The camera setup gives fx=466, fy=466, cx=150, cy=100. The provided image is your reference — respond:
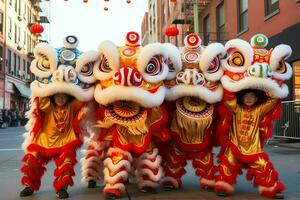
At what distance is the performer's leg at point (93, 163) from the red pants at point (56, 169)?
2.11ft

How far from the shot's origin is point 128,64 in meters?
6.30

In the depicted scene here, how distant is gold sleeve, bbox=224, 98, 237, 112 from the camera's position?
6.44 metres

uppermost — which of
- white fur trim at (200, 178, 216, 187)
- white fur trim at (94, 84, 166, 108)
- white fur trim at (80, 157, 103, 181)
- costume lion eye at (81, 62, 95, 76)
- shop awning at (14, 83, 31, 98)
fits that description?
shop awning at (14, 83, 31, 98)

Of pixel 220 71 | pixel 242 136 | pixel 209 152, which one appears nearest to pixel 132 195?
pixel 209 152

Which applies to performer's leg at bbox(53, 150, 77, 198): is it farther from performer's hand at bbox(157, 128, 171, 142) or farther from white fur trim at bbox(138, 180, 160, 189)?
performer's hand at bbox(157, 128, 171, 142)

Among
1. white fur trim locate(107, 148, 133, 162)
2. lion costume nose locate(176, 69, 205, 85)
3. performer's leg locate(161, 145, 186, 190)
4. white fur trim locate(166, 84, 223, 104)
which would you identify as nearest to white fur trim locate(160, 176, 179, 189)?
performer's leg locate(161, 145, 186, 190)

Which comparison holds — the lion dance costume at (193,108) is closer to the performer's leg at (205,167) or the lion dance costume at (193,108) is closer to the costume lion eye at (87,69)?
the performer's leg at (205,167)

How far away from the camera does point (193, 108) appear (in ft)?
21.7

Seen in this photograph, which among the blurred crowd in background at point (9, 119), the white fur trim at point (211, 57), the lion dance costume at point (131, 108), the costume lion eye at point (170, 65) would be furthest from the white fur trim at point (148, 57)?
the blurred crowd in background at point (9, 119)

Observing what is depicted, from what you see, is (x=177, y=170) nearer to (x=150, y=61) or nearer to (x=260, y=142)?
(x=260, y=142)

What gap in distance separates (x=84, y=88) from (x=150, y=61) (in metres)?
0.99

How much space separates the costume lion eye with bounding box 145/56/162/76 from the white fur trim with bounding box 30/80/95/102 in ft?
2.91

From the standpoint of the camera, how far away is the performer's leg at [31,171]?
641cm

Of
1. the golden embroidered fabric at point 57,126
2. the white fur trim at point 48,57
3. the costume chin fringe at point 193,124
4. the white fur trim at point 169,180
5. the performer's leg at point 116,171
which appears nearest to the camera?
the performer's leg at point 116,171
